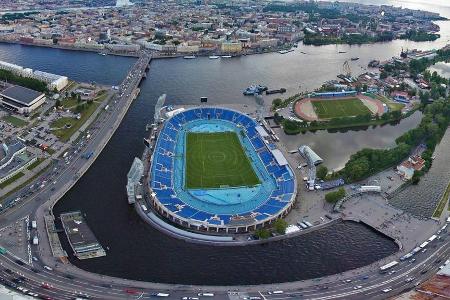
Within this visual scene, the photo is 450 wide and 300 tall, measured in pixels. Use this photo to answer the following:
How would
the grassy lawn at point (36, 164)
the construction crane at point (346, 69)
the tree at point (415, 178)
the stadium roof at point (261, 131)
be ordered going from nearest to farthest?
the grassy lawn at point (36, 164)
the tree at point (415, 178)
the stadium roof at point (261, 131)
the construction crane at point (346, 69)

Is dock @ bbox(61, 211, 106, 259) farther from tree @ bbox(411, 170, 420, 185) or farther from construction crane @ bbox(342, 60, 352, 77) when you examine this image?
construction crane @ bbox(342, 60, 352, 77)

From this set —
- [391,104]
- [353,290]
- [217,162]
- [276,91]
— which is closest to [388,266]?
[353,290]

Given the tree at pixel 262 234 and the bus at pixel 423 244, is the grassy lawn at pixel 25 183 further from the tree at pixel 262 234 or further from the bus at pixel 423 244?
the bus at pixel 423 244

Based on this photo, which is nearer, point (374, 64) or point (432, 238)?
point (432, 238)

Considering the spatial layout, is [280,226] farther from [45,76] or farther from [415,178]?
[45,76]

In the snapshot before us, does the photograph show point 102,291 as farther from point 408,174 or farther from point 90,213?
point 408,174

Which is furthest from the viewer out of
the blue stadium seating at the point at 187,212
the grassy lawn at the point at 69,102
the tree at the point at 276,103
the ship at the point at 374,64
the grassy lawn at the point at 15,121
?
the ship at the point at 374,64

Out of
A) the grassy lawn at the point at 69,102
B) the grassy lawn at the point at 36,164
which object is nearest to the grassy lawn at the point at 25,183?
the grassy lawn at the point at 36,164
